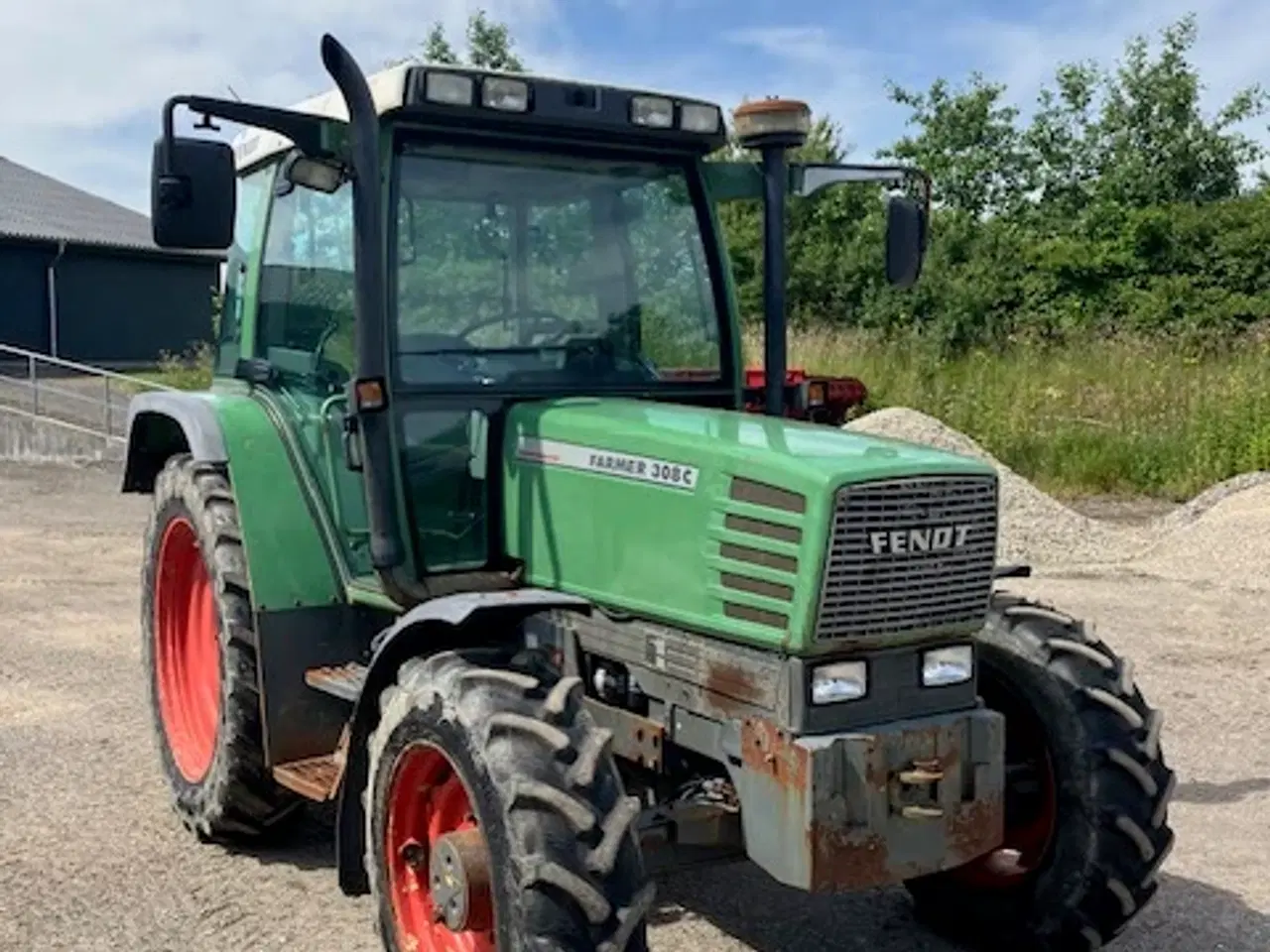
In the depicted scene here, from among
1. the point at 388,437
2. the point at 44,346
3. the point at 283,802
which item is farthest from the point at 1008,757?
the point at 44,346

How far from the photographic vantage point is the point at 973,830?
11.6ft

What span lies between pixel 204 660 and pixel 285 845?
2.76 feet

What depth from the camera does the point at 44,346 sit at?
1141 inches

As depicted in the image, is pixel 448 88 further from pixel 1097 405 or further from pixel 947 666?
pixel 1097 405

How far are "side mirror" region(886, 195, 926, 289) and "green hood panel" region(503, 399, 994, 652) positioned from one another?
0.95m

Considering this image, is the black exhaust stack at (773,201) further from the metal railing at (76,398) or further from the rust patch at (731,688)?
the metal railing at (76,398)

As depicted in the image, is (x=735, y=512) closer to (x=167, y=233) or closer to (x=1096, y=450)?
(x=167, y=233)

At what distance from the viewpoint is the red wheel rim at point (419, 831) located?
3678mm

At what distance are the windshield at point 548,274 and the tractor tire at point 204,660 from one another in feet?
3.42

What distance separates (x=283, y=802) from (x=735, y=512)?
2.12 metres

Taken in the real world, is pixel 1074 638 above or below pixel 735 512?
below

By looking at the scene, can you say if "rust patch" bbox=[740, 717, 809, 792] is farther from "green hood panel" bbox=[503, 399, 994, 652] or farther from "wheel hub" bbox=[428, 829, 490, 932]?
"wheel hub" bbox=[428, 829, 490, 932]

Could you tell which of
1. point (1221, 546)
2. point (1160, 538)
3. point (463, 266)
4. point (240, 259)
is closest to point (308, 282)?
point (240, 259)

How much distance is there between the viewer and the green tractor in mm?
3412
